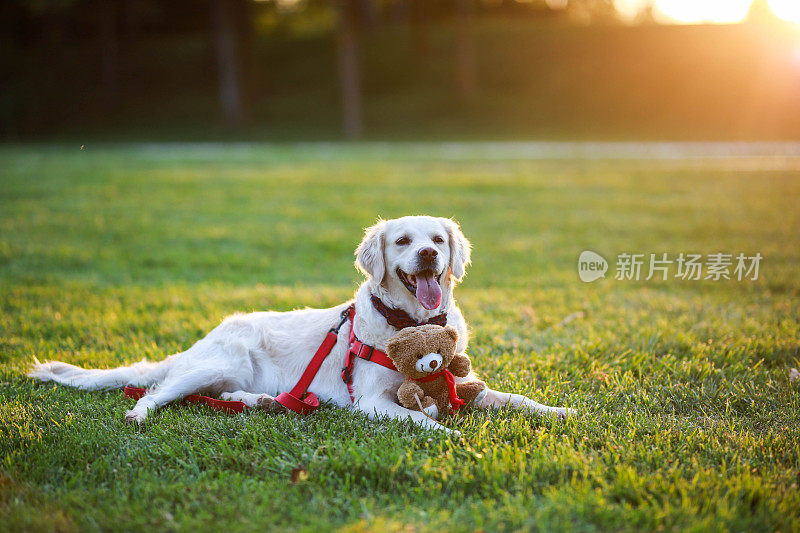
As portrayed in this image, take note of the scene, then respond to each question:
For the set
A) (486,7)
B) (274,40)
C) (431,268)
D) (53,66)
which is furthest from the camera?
(486,7)

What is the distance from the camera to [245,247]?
10.1m

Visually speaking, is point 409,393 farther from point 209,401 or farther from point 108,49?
point 108,49

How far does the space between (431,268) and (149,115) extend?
41.8 metres

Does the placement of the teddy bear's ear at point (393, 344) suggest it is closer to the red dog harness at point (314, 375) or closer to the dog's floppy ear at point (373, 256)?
the red dog harness at point (314, 375)

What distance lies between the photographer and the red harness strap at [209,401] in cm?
412

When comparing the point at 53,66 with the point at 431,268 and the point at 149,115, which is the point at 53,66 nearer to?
the point at 149,115

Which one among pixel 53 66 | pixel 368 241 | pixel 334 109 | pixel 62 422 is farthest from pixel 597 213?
pixel 53 66

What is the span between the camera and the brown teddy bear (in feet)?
12.3

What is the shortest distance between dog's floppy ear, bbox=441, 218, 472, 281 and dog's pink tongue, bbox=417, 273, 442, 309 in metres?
0.29

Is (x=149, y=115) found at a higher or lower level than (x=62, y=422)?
higher

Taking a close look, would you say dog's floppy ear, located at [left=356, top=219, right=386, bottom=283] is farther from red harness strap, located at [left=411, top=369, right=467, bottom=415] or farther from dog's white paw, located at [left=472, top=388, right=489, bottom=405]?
dog's white paw, located at [left=472, top=388, right=489, bottom=405]

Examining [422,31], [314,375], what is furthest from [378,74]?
[314,375]

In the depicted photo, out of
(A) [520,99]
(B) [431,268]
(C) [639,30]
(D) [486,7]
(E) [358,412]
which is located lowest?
(E) [358,412]
